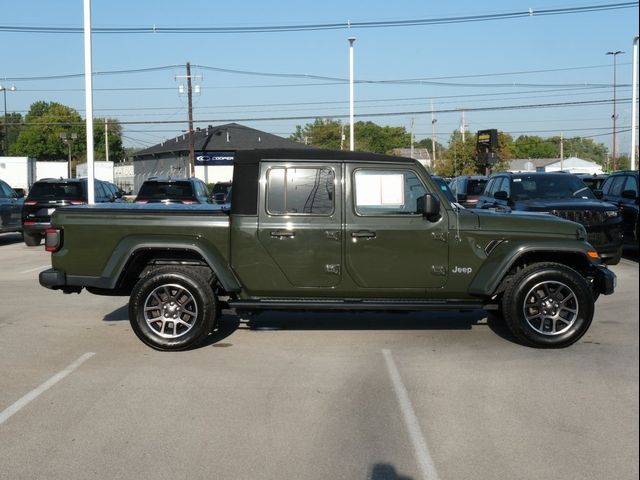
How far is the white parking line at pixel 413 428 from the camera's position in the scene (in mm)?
4160

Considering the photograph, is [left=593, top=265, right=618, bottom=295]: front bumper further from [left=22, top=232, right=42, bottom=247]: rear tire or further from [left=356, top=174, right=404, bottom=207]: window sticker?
[left=22, top=232, right=42, bottom=247]: rear tire

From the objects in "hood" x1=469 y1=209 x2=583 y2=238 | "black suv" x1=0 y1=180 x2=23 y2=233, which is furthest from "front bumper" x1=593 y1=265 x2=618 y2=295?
"black suv" x1=0 y1=180 x2=23 y2=233

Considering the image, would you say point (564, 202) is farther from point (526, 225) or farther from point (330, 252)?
point (330, 252)

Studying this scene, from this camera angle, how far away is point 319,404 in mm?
5379

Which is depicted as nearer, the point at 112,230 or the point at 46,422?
the point at 46,422

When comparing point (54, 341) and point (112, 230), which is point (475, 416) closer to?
point (112, 230)

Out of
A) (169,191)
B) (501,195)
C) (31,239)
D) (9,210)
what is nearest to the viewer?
(501,195)

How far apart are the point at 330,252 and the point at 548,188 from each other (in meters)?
8.29

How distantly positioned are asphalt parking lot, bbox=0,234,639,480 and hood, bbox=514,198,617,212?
4.41 metres

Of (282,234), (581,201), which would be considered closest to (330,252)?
(282,234)

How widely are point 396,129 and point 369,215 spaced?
113m

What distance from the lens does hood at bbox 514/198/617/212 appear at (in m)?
12.5

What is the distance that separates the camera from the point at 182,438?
4.66m

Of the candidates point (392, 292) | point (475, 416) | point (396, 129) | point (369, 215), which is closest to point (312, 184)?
point (369, 215)
